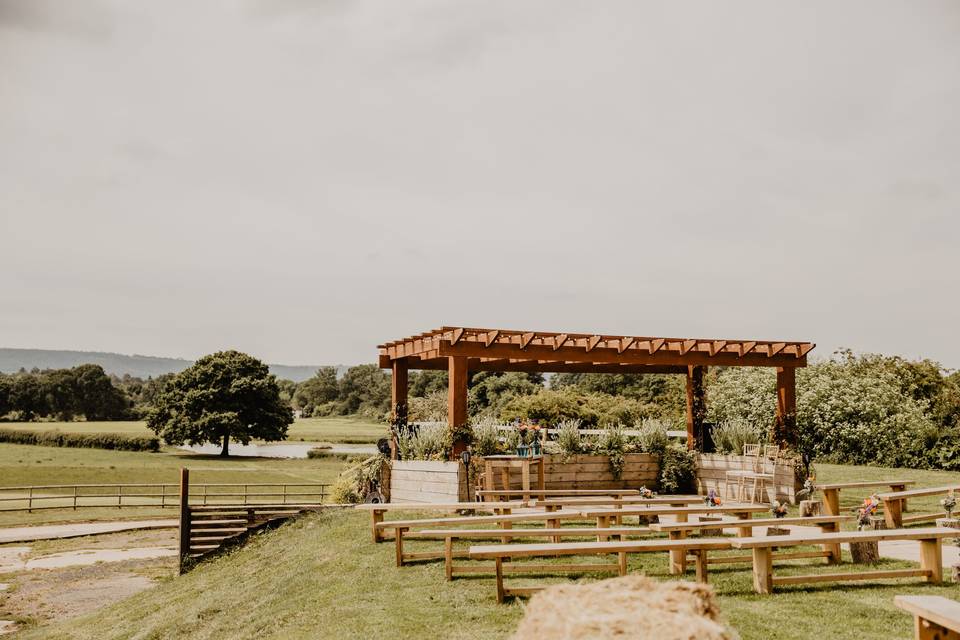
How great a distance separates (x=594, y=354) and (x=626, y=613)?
1160 centimetres

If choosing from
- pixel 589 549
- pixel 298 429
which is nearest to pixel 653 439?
pixel 589 549

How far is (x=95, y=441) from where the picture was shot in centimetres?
5159

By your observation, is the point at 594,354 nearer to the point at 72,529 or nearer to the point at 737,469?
the point at 737,469

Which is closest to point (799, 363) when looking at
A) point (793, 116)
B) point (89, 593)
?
point (793, 116)

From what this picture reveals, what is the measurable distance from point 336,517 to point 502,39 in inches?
311

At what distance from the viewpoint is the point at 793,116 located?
47.5ft

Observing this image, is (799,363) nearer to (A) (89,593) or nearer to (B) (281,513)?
(B) (281,513)

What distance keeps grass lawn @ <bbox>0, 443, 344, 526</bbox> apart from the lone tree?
1.65 meters

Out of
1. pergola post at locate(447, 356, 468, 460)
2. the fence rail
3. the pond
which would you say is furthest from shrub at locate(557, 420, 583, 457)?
the pond

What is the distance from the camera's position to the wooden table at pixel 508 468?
36.1 feet

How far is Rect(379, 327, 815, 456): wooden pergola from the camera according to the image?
12.9 meters

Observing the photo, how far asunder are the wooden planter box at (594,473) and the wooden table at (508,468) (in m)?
0.83

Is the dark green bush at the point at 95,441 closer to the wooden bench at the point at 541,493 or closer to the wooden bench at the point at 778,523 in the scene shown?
the wooden bench at the point at 541,493

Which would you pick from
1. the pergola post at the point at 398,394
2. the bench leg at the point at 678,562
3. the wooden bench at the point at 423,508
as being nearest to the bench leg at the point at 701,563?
the bench leg at the point at 678,562
